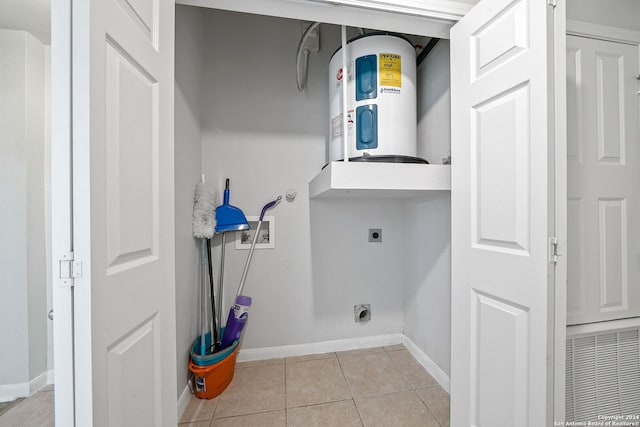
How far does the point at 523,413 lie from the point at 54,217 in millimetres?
1528

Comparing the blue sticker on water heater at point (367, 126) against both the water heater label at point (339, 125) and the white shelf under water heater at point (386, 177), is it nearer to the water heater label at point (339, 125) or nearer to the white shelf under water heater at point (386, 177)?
the water heater label at point (339, 125)

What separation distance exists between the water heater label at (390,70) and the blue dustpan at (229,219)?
1215mm

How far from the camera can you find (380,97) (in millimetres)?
1363

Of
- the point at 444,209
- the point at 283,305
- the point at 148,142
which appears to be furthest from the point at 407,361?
the point at 148,142

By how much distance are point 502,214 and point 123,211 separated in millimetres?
1284

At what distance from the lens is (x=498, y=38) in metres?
0.98

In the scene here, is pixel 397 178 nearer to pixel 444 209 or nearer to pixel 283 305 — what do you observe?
pixel 444 209

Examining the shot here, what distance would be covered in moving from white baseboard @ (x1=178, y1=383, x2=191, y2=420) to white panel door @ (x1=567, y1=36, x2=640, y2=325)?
192 cm

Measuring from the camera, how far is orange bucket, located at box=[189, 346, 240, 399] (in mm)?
1469

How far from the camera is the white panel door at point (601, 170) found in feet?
3.38

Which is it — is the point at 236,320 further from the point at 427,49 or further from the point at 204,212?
the point at 427,49

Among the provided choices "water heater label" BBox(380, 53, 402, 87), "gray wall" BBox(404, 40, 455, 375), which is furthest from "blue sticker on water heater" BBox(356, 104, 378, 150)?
"gray wall" BBox(404, 40, 455, 375)

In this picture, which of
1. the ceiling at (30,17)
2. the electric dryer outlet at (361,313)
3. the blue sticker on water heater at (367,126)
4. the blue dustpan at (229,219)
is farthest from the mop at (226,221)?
the ceiling at (30,17)

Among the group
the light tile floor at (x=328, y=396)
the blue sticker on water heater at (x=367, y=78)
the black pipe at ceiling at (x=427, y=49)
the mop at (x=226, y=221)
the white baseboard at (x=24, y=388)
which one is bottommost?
the light tile floor at (x=328, y=396)
